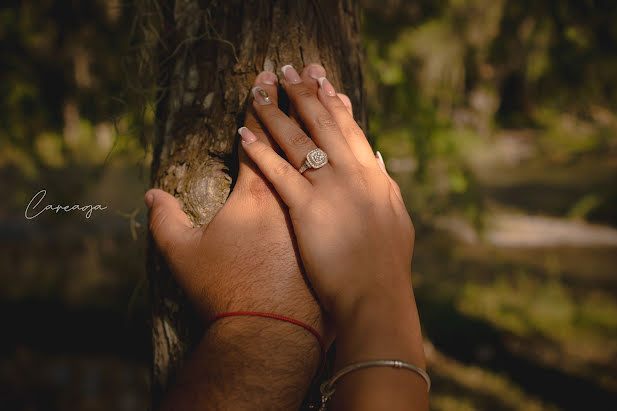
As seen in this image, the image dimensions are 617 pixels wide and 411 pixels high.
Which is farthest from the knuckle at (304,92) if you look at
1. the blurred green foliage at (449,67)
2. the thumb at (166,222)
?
the blurred green foliage at (449,67)

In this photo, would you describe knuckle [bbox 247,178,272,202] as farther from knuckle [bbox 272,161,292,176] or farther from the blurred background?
the blurred background

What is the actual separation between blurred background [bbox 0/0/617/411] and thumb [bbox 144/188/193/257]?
0.30m

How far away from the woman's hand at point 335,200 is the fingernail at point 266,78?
0.11ft

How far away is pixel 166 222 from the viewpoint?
121cm

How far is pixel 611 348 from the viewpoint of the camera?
4340mm

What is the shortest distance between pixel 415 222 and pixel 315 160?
2648 millimetres

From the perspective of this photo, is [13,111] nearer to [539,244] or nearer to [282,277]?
[282,277]

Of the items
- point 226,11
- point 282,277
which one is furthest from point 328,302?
point 226,11

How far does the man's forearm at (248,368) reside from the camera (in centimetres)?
97

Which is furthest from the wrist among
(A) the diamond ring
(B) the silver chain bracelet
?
(A) the diamond ring

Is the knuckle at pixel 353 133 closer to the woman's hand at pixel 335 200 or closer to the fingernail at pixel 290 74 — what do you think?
the woman's hand at pixel 335 200

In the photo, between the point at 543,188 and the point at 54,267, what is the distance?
9431 mm

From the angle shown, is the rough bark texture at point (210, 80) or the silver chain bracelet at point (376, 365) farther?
the rough bark texture at point (210, 80)

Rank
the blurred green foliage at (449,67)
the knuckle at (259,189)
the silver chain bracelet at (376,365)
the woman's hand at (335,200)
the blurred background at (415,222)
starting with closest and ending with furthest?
the silver chain bracelet at (376,365) → the woman's hand at (335,200) → the knuckle at (259,189) → the blurred green foliage at (449,67) → the blurred background at (415,222)
